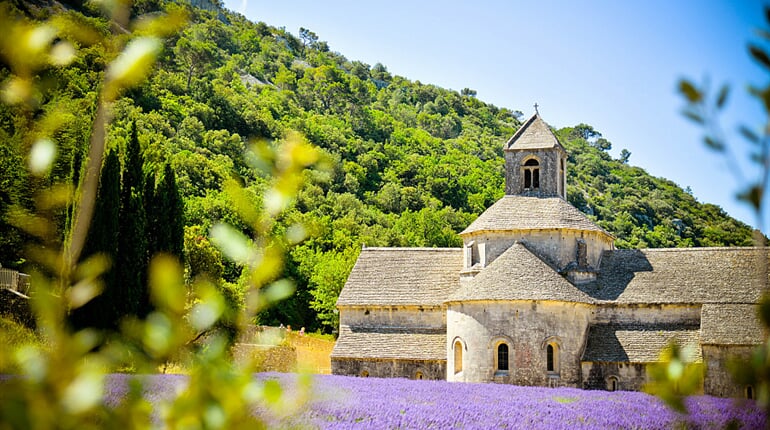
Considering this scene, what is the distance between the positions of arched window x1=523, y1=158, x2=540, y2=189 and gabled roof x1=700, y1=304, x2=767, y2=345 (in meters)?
10.9

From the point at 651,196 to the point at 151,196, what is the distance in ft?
372

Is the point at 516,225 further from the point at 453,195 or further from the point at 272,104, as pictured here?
the point at 272,104

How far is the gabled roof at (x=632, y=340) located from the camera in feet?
121

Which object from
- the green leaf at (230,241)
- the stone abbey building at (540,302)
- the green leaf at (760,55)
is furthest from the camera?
the stone abbey building at (540,302)

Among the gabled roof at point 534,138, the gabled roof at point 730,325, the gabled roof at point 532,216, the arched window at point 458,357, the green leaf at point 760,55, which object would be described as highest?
the gabled roof at point 534,138

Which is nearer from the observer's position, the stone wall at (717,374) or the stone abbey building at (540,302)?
the stone wall at (717,374)

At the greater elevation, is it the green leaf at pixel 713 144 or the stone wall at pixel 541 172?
the stone wall at pixel 541 172

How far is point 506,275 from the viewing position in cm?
3766

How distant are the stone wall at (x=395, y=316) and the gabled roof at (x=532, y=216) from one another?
4669mm

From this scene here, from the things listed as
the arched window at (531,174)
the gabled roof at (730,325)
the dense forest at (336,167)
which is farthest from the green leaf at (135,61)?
the arched window at (531,174)

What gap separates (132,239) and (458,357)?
1632cm

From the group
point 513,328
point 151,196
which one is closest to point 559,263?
point 513,328

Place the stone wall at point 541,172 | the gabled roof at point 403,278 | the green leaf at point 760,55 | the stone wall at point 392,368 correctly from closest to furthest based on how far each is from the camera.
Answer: the green leaf at point 760,55 < the stone wall at point 392,368 < the gabled roof at point 403,278 < the stone wall at point 541,172

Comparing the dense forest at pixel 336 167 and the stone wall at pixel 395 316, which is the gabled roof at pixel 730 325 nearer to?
the stone wall at pixel 395 316
